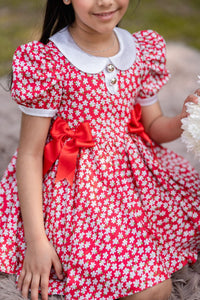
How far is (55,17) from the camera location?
4.03ft

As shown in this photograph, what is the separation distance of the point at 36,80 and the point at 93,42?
0.20 m

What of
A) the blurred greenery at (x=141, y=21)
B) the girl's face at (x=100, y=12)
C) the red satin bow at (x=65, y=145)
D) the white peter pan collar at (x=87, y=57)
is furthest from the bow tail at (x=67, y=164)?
the blurred greenery at (x=141, y=21)

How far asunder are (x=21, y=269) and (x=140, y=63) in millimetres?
640

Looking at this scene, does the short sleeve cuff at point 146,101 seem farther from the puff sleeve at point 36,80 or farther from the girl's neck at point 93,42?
the puff sleeve at point 36,80

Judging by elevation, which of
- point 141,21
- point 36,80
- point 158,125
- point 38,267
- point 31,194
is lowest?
point 141,21

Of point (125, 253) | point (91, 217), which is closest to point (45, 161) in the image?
point (91, 217)

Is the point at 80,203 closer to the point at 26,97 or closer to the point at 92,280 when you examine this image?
the point at 92,280

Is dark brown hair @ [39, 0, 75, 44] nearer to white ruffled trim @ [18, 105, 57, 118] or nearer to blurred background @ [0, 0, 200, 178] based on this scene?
blurred background @ [0, 0, 200, 178]

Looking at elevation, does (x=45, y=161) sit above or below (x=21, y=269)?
above

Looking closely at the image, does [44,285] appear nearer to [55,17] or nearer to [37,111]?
[37,111]

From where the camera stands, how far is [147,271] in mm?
1104

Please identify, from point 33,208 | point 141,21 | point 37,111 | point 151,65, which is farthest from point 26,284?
point 141,21

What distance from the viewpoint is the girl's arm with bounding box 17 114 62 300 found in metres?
1.12

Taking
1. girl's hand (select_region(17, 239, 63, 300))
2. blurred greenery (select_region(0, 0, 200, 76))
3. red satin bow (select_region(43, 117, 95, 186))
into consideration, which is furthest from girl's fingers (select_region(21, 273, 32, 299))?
blurred greenery (select_region(0, 0, 200, 76))
